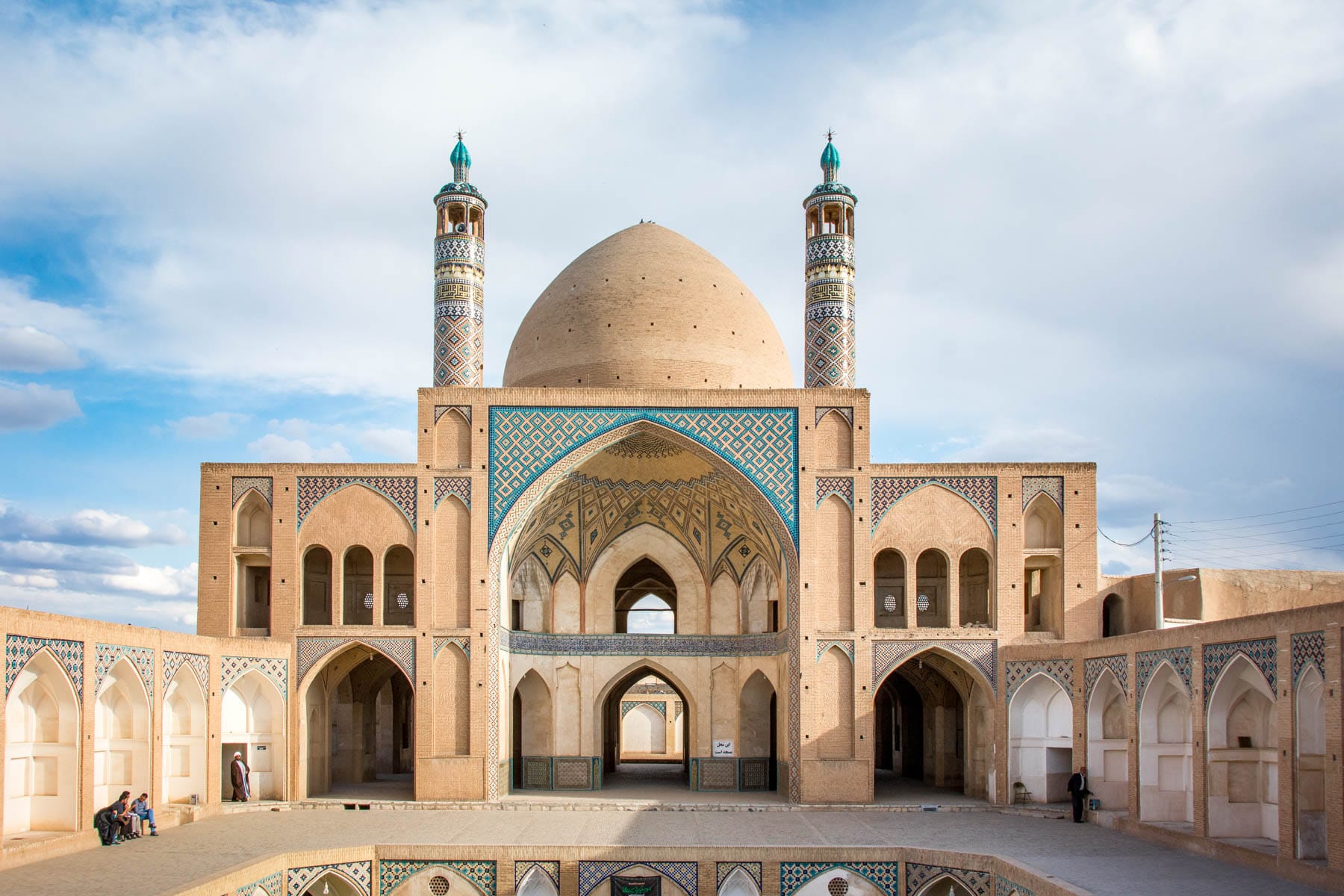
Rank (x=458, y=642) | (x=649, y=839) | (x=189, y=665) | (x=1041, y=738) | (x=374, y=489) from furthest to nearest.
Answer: (x=374, y=489) < (x=458, y=642) < (x=1041, y=738) < (x=189, y=665) < (x=649, y=839)

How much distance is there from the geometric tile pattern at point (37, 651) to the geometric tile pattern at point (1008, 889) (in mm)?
7258

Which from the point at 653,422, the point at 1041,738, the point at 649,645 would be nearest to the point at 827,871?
the point at 1041,738

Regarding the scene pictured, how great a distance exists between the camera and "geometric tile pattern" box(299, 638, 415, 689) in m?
13.9

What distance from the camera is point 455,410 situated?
14.2 m

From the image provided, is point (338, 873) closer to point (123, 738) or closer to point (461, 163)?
point (123, 738)

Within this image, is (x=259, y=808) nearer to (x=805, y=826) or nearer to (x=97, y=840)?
(x=97, y=840)

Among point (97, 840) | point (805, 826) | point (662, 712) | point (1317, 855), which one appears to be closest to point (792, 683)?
point (805, 826)

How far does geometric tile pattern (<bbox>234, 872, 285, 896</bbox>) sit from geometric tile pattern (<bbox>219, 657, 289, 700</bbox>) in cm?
362

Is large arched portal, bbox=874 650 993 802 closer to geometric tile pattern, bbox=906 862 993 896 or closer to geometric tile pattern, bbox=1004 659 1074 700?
geometric tile pattern, bbox=1004 659 1074 700

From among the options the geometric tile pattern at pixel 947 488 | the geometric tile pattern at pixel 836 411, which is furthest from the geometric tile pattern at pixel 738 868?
the geometric tile pattern at pixel 836 411

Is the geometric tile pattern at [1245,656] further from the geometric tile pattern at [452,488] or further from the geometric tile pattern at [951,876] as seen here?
the geometric tile pattern at [452,488]

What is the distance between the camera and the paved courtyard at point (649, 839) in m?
8.73

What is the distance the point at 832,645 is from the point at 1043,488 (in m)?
2.93

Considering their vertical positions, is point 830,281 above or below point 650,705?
above
